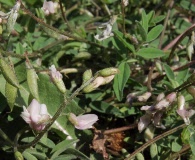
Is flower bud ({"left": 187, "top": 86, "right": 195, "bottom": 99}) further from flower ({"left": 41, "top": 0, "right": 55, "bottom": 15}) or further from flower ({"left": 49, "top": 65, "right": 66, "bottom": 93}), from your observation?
flower ({"left": 41, "top": 0, "right": 55, "bottom": 15})

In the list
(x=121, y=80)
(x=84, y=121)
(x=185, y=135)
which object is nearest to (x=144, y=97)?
(x=121, y=80)

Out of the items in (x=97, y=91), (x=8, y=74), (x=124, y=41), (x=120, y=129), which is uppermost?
(x=8, y=74)

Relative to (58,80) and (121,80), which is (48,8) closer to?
(121,80)

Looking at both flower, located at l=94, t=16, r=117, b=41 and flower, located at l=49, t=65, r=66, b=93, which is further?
flower, located at l=94, t=16, r=117, b=41

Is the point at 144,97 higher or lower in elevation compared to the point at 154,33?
lower

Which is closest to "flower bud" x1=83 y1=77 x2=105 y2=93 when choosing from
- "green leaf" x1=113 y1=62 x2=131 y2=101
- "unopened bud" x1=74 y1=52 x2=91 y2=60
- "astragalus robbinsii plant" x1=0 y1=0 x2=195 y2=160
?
"astragalus robbinsii plant" x1=0 y1=0 x2=195 y2=160

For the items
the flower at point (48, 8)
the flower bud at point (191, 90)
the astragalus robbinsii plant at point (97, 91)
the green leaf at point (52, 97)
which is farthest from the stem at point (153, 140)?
the flower at point (48, 8)

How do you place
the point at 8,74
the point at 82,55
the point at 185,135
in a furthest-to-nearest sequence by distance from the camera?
the point at 82,55 → the point at 185,135 → the point at 8,74

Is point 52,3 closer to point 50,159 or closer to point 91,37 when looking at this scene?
point 91,37
